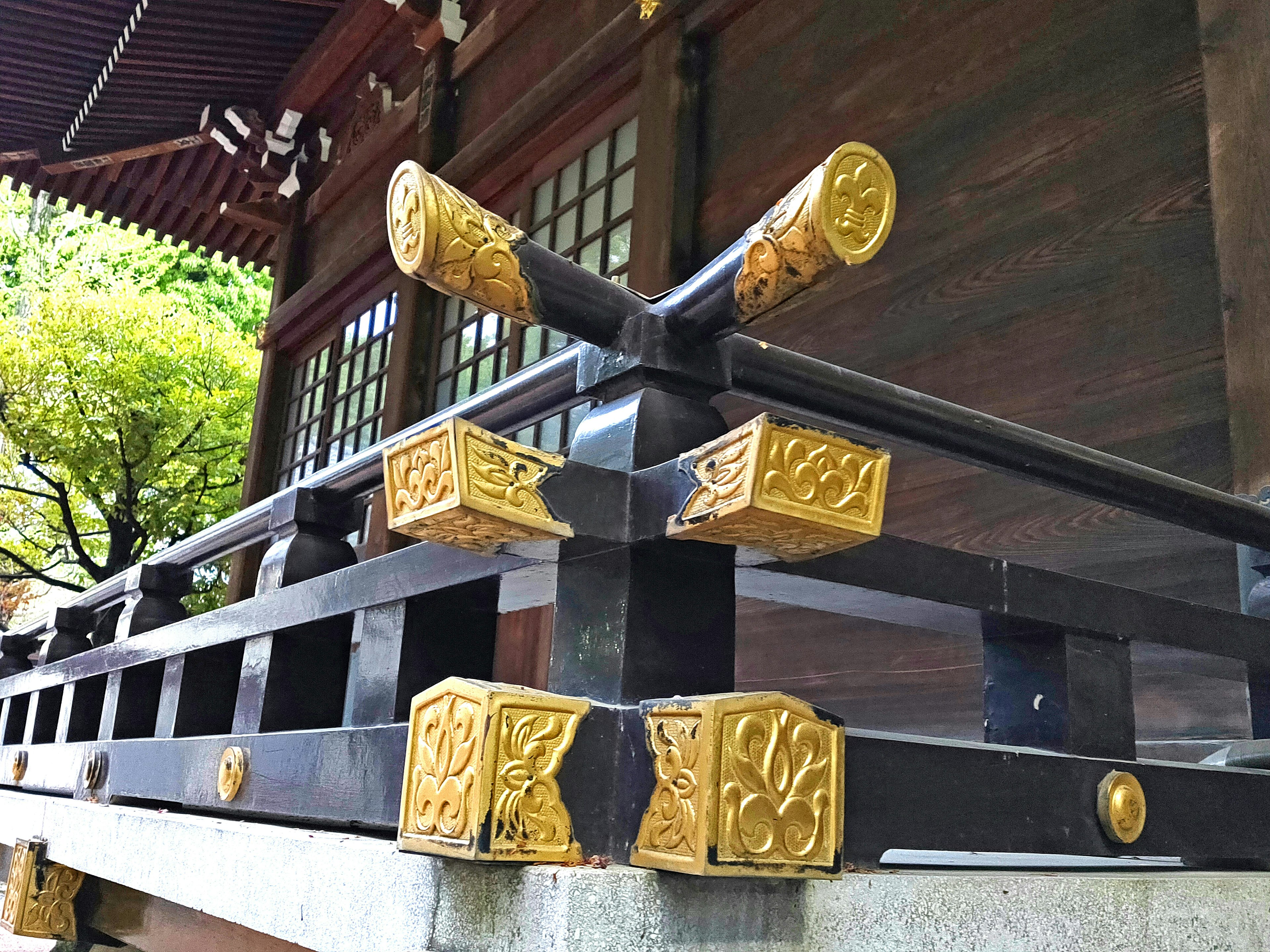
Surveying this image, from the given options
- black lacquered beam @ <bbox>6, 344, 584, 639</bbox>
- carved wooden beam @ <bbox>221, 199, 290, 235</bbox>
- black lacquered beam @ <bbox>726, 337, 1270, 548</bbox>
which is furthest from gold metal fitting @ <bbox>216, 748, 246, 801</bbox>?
carved wooden beam @ <bbox>221, 199, 290, 235</bbox>

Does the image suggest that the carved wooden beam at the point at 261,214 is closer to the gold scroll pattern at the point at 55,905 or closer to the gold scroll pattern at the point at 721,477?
the gold scroll pattern at the point at 55,905

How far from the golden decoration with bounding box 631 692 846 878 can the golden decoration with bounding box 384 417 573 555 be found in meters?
0.21

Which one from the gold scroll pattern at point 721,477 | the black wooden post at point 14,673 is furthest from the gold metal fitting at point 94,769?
the gold scroll pattern at point 721,477

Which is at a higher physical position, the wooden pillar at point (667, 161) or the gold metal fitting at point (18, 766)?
the wooden pillar at point (667, 161)

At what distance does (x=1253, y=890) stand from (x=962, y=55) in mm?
2491

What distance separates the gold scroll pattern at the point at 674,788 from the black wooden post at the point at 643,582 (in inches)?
3.2

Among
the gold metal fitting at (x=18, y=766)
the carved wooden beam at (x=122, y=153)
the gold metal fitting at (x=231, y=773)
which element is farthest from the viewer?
the carved wooden beam at (x=122, y=153)

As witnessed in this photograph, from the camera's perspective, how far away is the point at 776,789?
0.94 metres

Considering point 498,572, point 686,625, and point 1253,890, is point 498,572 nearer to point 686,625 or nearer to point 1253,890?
point 686,625

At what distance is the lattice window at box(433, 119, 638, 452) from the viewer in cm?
442

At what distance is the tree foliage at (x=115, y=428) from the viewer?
428 inches

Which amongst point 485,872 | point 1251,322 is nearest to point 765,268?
point 485,872

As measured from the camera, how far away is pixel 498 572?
3.95ft

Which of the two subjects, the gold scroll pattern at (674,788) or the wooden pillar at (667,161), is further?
the wooden pillar at (667,161)
